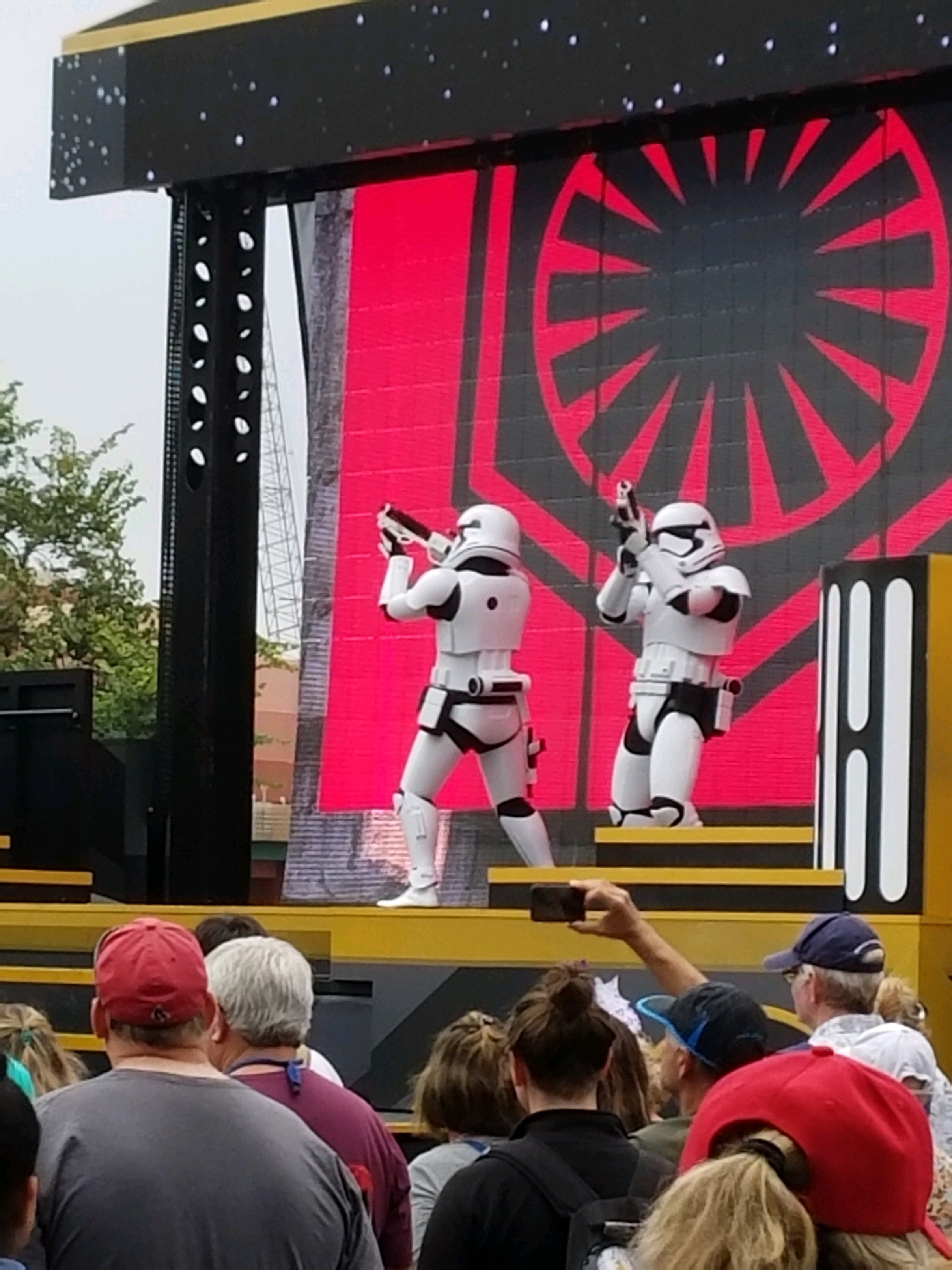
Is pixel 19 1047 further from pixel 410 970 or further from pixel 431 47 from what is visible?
pixel 431 47

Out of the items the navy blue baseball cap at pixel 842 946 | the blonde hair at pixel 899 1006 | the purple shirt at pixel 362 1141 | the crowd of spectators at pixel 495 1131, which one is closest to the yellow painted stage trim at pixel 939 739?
the blonde hair at pixel 899 1006

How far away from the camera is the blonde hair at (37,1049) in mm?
3203

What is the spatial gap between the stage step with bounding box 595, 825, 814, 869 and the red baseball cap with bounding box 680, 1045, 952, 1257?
6400mm

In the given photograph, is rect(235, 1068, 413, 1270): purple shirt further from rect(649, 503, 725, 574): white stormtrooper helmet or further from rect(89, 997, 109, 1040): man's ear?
rect(649, 503, 725, 574): white stormtrooper helmet

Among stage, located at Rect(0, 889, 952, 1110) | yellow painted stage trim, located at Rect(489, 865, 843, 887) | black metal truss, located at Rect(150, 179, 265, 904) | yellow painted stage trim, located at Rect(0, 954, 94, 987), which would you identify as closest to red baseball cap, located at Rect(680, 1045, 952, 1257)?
stage, located at Rect(0, 889, 952, 1110)

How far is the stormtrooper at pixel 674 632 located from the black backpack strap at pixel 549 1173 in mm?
6547

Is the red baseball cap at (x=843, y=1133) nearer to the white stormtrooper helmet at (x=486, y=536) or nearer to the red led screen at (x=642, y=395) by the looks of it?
the white stormtrooper helmet at (x=486, y=536)

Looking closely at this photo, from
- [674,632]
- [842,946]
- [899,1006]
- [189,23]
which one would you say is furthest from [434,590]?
[842,946]

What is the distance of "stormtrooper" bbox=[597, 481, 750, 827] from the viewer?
947 cm

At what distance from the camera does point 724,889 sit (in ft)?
26.3

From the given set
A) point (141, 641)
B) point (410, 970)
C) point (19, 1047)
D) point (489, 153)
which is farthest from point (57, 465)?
point (19, 1047)

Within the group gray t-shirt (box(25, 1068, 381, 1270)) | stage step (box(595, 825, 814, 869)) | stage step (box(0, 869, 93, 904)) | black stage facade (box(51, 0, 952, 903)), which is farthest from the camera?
black stage facade (box(51, 0, 952, 903))

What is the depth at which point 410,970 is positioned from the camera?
8.49m

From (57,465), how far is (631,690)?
11.8 meters
